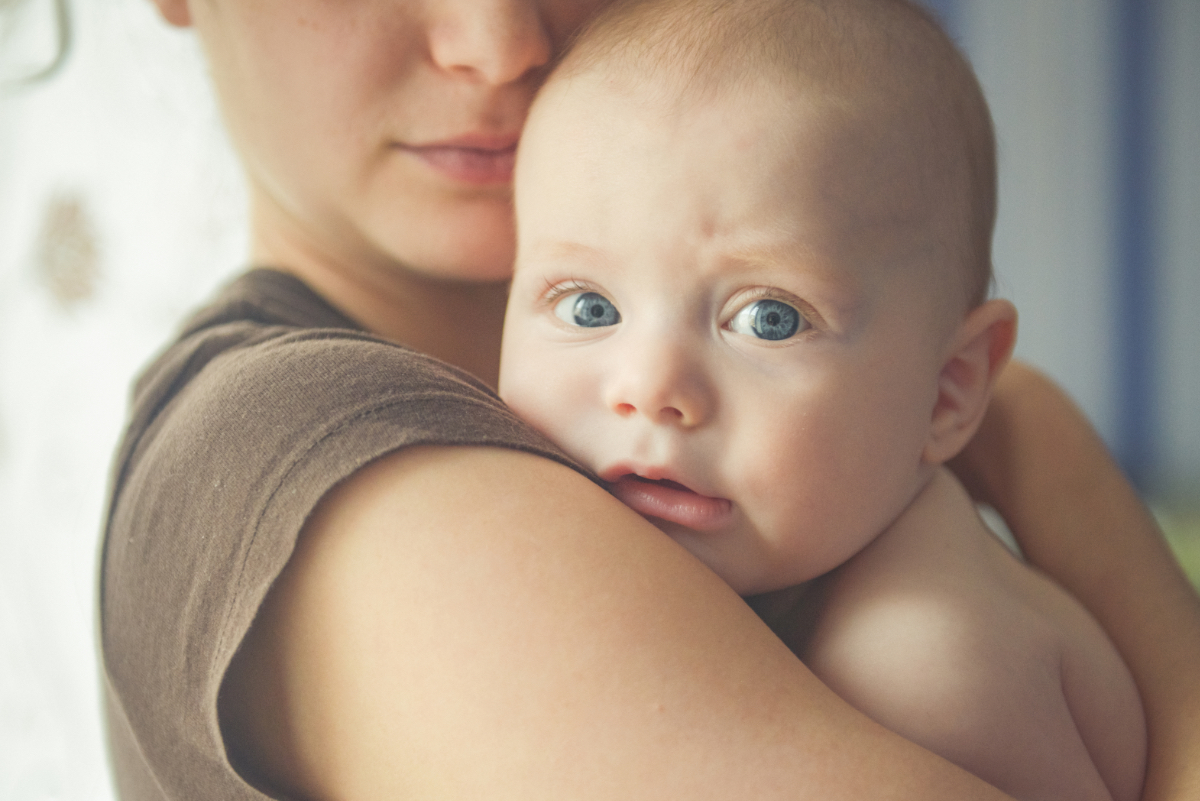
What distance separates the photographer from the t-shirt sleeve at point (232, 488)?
0.60m

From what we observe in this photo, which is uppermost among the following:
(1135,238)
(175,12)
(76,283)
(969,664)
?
(175,12)

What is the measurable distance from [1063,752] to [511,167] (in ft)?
2.28

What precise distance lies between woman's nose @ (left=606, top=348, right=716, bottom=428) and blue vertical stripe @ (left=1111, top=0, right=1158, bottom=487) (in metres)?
3.39

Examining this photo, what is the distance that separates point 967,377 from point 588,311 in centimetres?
35

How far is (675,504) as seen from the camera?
0.72 metres

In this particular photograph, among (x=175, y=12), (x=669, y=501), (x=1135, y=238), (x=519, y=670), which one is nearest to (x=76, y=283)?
(x=175, y=12)

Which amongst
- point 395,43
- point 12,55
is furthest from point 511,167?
point 12,55

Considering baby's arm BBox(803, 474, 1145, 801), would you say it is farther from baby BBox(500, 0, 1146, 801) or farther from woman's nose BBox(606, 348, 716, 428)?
woman's nose BBox(606, 348, 716, 428)

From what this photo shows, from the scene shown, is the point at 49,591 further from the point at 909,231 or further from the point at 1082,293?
the point at 1082,293

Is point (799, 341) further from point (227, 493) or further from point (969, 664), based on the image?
point (227, 493)

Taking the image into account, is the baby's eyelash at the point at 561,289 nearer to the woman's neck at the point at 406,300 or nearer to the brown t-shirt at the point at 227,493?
the brown t-shirt at the point at 227,493

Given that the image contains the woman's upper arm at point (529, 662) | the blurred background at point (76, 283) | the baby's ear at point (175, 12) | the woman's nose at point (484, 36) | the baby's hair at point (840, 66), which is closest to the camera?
the woman's upper arm at point (529, 662)

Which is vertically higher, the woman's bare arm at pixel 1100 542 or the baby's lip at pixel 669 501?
the baby's lip at pixel 669 501

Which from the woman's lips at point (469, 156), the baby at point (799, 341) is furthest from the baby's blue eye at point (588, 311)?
→ the woman's lips at point (469, 156)
